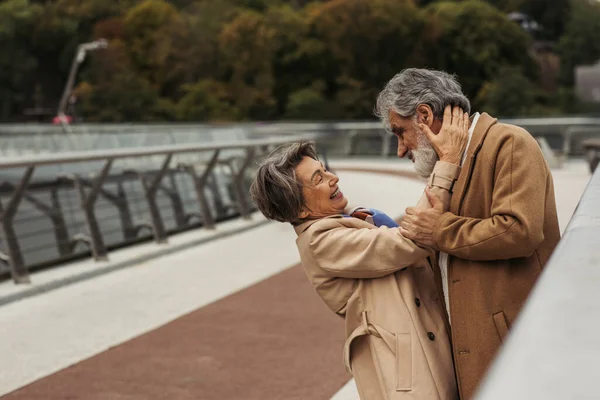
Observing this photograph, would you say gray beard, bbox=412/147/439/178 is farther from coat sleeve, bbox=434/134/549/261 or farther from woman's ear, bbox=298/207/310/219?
woman's ear, bbox=298/207/310/219

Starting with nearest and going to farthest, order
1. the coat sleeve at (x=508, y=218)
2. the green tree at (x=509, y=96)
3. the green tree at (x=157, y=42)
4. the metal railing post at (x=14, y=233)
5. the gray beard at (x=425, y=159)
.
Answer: the coat sleeve at (x=508, y=218), the gray beard at (x=425, y=159), the metal railing post at (x=14, y=233), the green tree at (x=509, y=96), the green tree at (x=157, y=42)

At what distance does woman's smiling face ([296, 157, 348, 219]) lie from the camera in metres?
2.65

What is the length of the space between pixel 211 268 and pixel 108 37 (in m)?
89.2

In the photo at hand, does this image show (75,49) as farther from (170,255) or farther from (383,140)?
(170,255)

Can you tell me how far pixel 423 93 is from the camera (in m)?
2.53

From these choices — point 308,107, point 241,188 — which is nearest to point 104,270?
point 241,188

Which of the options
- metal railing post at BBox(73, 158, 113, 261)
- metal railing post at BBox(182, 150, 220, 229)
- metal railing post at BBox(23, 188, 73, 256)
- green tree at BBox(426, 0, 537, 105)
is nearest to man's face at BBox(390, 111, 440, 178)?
metal railing post at BBox(23, 188, 73, 256)

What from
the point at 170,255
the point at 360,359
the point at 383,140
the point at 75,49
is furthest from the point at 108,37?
the point at 360,359

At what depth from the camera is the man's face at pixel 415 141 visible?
8.42 feet

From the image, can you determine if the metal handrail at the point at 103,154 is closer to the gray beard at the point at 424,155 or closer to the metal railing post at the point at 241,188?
the metal railing post at the point at 241,188

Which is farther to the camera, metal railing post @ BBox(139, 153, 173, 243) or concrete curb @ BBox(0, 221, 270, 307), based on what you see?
metal railing post @ BBox(139, 153, 173, 243)

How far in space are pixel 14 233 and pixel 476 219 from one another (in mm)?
6223

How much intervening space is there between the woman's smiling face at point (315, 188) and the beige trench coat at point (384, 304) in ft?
0.14

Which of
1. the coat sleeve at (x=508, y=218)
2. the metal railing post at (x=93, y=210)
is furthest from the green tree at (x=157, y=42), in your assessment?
the coat sleeve at (x=508, y=218)
